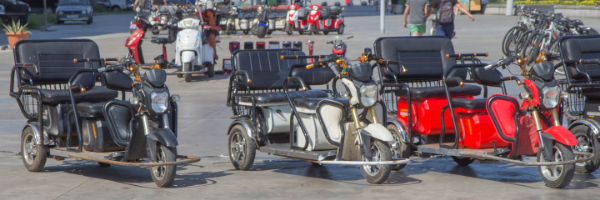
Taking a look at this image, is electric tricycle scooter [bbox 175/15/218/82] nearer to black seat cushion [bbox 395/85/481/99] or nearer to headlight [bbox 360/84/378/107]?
black seat cushion [bbox 395/85/481/99]

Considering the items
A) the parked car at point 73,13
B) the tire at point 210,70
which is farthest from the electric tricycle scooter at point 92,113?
the parked car at point 73,13

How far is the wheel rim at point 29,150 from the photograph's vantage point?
6.09 m

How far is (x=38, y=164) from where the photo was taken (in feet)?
19.5

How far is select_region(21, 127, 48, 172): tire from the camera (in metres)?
5.91

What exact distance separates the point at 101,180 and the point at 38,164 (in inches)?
26.6

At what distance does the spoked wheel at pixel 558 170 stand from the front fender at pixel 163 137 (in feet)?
8.88

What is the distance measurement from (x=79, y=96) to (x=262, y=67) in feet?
5.39

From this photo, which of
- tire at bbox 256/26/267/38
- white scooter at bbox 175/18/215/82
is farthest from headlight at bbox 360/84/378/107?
tire at bbox 256/26/267/38

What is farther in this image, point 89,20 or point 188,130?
point 89,20

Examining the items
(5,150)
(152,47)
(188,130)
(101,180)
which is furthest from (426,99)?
(152,47)

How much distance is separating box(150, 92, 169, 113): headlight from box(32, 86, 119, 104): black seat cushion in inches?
40.6

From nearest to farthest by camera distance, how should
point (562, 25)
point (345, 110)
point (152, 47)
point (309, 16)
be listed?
point (345, 110) → point (562, 25) → point (152, 47) → point (309, 16)

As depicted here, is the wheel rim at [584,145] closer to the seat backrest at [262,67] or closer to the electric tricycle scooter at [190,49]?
the seat backrest at [262,67]

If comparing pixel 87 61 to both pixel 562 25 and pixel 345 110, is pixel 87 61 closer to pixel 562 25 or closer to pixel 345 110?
pixel 345 110
